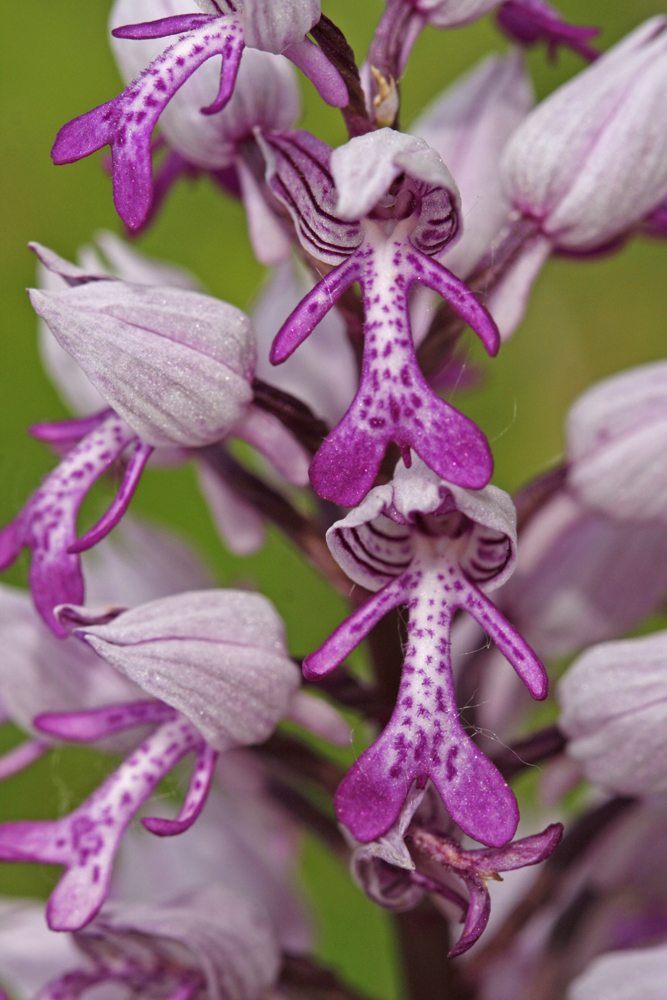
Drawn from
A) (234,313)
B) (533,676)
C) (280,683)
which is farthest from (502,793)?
(234,313)

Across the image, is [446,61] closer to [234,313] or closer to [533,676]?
[234,313]

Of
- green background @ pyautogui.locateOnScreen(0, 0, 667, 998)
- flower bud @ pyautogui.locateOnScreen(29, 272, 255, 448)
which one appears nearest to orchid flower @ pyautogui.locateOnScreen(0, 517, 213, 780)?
flower bud @ pyautogui.locateOnScreen(29, 272, 255, 448)

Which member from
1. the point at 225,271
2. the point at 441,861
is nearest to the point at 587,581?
the point at 441,861

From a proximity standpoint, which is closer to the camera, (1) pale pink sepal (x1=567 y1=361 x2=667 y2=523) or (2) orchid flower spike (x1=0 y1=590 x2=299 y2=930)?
(2) orchid flower spike (x1=0 y1=590 x2=299 y2=930)

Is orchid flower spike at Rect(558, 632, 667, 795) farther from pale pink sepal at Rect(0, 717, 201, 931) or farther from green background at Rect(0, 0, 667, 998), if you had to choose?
green background at Rect(0, 0, 667, 998)

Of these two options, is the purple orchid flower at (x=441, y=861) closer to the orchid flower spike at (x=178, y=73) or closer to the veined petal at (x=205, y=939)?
the veined petal at (x=205, y=939)
